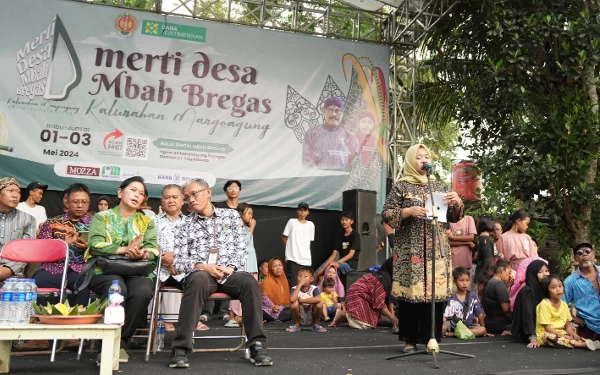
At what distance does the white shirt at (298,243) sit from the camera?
7395 millimetres

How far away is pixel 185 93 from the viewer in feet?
26.9

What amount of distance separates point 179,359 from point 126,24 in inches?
228

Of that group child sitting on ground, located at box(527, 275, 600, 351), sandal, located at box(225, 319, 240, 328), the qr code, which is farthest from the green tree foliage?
the qr code

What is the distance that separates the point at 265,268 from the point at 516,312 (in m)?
2.89

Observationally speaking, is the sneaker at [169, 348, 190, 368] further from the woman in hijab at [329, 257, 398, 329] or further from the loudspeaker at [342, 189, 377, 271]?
the loudspeaker at [342, 189, 377, 271]

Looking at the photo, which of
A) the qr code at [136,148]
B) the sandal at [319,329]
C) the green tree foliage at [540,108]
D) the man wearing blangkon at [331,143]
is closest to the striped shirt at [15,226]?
the sandal at [319,329]

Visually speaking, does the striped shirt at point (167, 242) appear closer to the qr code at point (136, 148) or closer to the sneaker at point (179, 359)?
the sneaker at point (179, 359)

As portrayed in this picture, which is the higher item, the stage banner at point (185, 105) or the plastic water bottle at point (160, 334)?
the stage banner at point (185, 105)

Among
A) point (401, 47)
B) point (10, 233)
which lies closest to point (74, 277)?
point (10, 233)

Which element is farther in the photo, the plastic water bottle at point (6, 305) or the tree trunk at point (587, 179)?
the tree trunk at point (587, 179)

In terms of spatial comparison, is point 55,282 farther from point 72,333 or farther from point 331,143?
point 331,143

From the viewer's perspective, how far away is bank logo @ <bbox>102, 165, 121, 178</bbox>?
7695 mm

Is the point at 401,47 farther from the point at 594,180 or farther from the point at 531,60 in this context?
Result: the point at 594,180

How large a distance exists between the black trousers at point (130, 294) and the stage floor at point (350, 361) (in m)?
0.24
